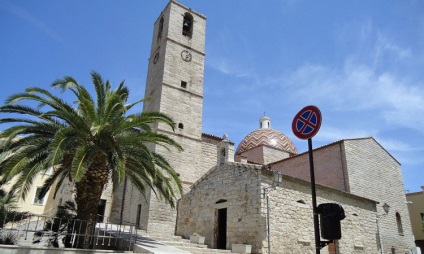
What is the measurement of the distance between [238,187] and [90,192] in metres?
6.32

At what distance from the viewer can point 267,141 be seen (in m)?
29.9

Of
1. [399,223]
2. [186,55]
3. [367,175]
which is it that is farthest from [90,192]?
[399,223]

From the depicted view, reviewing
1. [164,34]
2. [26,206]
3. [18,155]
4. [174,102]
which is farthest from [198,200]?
[26,206]

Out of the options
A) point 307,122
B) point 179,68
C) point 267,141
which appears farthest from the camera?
point 267,141

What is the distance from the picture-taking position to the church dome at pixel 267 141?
3003 centimetres

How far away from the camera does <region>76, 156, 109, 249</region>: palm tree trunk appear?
9531 mm

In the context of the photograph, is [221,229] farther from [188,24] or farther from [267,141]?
[267,141]

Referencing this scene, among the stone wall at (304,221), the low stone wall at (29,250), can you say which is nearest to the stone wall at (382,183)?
the stone wall at (304,221)

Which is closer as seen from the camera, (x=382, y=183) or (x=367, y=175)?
(x=367, y=175)

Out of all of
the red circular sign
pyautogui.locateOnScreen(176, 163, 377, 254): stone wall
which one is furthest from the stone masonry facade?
the red circular sign

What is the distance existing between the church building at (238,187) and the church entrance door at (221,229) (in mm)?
43

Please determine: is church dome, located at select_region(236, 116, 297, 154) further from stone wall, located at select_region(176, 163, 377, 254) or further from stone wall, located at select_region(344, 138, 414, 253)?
stone wall, located at select_region(176, 163, 377, 254)

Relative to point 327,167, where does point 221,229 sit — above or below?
below

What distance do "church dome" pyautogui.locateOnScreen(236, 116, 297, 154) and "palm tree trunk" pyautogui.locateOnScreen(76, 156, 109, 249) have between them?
21.3 m
